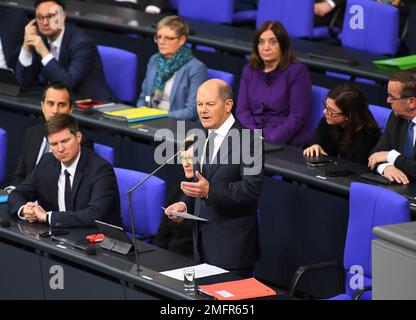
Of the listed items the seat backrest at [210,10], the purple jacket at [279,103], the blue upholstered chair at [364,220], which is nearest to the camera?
the blue upholstered chair at [364,220]

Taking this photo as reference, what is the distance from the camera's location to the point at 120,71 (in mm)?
7637

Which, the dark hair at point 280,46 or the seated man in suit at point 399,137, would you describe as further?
the dark hair at point 280,46

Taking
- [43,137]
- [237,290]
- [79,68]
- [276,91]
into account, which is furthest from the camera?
[79,68]

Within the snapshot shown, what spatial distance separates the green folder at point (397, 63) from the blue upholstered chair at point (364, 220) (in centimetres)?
196

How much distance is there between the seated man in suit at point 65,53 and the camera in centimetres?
757

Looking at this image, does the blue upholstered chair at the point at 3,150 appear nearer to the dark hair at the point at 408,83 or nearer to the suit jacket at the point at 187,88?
the suit jacket at the point at 187,88

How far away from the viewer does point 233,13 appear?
368 inches

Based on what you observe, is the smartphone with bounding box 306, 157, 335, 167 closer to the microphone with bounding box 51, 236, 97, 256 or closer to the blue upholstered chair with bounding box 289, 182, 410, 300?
the blue upholstered chair with bounding box 289, 182, 410, 300

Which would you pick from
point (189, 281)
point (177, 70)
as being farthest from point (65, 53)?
point (189, 281)

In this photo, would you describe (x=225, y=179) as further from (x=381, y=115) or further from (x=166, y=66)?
(x=166, y=66)

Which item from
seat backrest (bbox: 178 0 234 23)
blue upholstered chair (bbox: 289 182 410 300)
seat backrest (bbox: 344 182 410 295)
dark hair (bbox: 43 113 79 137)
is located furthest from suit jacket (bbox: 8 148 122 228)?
seat backrest (bbox: 178 0 234 23)

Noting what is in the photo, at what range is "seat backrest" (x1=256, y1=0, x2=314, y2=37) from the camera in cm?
841

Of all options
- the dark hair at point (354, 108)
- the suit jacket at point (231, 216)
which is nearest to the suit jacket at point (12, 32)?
the dark hair at point (354, 108)

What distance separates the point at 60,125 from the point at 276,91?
1688mm
